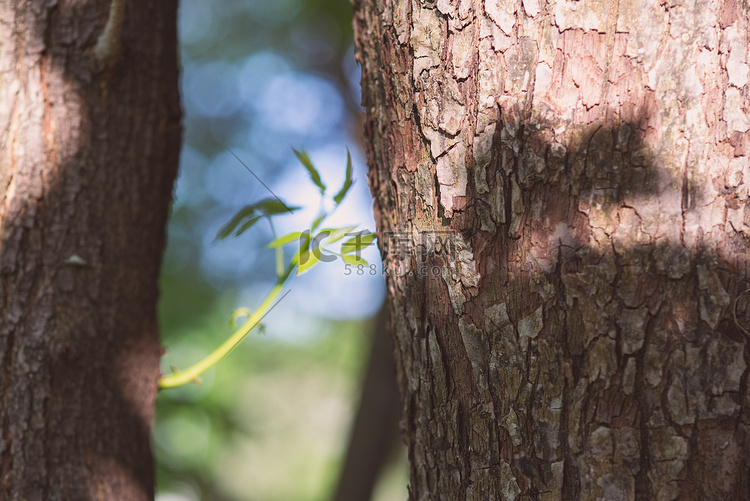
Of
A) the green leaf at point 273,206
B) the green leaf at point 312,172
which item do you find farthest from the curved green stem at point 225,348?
the green leaf at point 312,172

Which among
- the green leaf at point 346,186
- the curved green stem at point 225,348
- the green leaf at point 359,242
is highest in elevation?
the green leaf at point 346,186

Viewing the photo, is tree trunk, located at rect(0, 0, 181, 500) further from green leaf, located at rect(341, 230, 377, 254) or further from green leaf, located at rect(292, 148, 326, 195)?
green leaf, located at rect(341, 230, 377, 254)

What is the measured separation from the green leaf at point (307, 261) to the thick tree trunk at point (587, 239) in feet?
1.06

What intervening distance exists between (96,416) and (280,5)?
4853 millimetres

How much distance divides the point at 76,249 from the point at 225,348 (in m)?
0.40

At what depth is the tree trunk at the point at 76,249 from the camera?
1.09m

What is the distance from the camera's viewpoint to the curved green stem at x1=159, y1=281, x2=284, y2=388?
1157mm

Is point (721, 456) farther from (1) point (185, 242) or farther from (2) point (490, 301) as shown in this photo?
(1) point (185, 242)

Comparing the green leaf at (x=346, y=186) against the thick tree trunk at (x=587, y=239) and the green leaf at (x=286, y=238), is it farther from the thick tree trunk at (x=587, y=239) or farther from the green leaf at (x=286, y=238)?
the thick tree trunk at (x=587, y=239)

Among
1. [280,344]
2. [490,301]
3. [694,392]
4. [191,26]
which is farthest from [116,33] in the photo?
[280,344]

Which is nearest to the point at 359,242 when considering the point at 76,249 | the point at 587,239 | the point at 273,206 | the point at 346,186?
the point at 346,186

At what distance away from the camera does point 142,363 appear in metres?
1.24

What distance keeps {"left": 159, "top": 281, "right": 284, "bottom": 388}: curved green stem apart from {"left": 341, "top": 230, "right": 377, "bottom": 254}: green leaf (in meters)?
0.25

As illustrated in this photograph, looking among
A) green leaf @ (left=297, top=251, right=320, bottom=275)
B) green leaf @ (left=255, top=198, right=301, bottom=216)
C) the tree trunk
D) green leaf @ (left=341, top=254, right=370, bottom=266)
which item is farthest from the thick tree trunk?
the tree trunk
